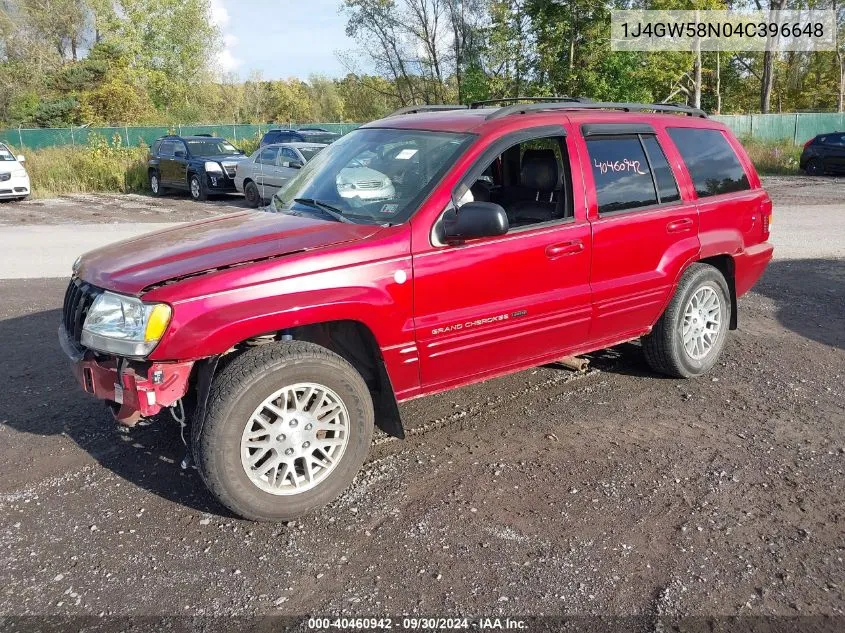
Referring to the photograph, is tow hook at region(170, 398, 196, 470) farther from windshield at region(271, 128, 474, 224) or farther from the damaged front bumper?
windshield at region(271, 128, 474, 224)

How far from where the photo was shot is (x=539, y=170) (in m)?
4.73

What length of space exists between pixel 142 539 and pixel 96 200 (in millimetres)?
19572

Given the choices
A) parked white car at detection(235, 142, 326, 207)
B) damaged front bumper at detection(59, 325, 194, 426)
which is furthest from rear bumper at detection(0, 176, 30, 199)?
damaged front bumper at detection(59, 325, 194, 426)

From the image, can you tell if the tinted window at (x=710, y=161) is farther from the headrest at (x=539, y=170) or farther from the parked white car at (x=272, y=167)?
the parked white car at (x=272, y=167)

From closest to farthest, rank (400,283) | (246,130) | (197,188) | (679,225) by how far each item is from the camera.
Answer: (400,283) → (679,225) → (197,188) → (246,130)

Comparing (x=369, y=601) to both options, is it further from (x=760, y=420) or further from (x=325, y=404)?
(x=760, y=420)

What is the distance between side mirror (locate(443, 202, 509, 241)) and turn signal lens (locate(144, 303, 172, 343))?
1.47 meters

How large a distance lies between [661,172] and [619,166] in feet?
1.40

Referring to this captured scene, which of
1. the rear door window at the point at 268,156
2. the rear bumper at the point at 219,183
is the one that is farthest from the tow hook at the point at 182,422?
the rear bumper at the point at 219,183

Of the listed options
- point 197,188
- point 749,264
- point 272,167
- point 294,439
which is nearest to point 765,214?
point 749,264

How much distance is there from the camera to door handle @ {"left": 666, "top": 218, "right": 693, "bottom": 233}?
16.2ft

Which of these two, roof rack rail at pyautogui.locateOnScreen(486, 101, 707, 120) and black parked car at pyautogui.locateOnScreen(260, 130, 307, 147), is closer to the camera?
roof rack rail at pyautogui.locateOnScreen(486, 101, 707, 120)

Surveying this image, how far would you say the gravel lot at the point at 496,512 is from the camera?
2971 mm

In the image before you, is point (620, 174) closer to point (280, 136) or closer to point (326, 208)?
point (326, 208)
